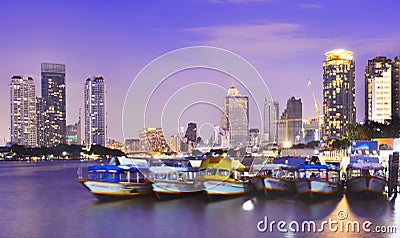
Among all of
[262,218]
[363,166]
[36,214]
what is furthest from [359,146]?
[36,214]

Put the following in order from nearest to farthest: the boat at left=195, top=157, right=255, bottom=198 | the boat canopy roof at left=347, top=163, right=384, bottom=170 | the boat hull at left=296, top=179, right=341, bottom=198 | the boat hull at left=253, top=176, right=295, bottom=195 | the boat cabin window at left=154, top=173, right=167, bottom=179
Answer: the boat at left=195, top=157, right=255, bottom=198 < the boat hull at left=296, top=179, right=341, bottom=198 < the boat cabin window at left=154, top=173, right=167, bottom=179 < the boat canopy roof at left=347, top=163, right=384, bottom=170 < the boat hull at left=253, top=176, right=295, bottom=195

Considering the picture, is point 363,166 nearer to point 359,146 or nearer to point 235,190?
point 235,190

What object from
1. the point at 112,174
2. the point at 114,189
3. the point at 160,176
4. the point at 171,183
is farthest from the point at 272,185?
the point at 112,174

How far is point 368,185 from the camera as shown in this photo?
4256cm

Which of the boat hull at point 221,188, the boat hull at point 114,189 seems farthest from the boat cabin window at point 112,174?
the boat hull at point 221,188

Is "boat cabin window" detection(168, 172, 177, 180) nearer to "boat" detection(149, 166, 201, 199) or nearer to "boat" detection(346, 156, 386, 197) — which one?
"boat" detection(149, 166, 201, 199)

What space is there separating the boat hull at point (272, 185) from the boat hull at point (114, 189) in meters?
8.56

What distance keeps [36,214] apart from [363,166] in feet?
76.8

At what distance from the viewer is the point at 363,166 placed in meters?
44.1

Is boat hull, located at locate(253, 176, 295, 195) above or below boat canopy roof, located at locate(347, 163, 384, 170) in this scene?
below

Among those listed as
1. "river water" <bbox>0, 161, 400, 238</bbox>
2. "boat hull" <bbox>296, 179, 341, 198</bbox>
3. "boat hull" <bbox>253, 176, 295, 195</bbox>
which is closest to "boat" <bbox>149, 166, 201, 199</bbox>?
"river water" <bbox>0, 161, 400, 238</bbox>

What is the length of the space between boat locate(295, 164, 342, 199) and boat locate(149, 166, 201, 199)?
7341 mm

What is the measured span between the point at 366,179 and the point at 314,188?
12.1 feet

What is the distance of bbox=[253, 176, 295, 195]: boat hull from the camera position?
145 feet
